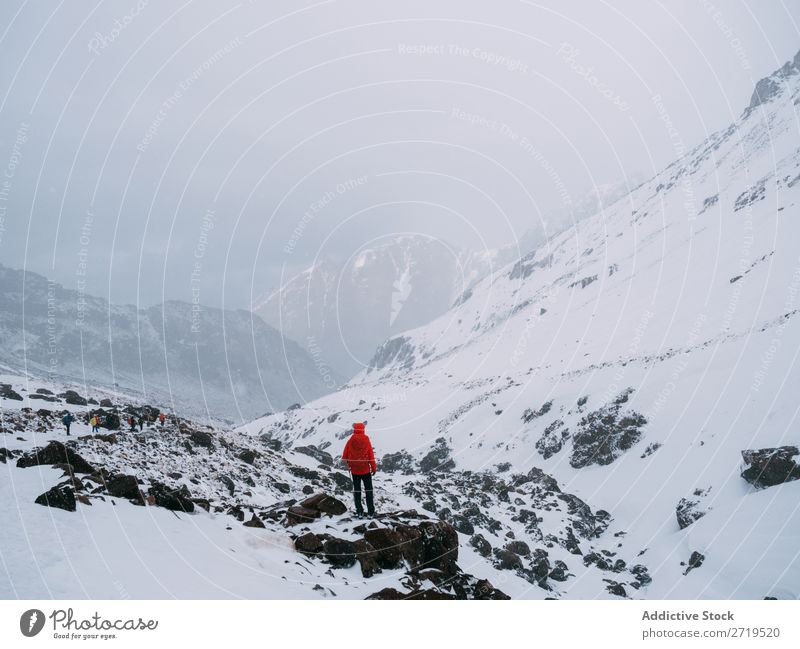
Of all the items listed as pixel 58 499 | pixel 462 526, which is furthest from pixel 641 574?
pixel 58 499

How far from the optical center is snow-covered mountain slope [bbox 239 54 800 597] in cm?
1922

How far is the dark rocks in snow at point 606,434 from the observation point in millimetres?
33094

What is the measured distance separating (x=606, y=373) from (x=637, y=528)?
75.4 ft

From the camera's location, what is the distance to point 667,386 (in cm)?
3456

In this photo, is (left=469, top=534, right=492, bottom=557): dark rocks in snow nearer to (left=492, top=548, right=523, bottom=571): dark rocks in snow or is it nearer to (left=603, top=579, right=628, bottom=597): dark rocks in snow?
(left=492, top=548, right=523, bottom=571): dark rocks in snow

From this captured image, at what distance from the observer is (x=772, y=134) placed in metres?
91.6

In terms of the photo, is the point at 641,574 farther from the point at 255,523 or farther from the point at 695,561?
the point at 255,523

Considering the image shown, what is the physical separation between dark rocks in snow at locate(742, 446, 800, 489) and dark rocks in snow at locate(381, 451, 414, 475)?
33276 mm

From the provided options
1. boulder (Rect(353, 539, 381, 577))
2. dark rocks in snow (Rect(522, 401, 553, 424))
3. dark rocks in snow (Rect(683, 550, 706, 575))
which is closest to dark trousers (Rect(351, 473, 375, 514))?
boulder (Rect(353, 539, 381, 577))

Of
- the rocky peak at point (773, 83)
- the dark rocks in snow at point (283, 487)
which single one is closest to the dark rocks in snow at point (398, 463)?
the dark rocks in snow at point (283, 487)

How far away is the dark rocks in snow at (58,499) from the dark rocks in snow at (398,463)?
1635 inches

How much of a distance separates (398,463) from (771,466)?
37.4 meters

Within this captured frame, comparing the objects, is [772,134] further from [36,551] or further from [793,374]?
[36,551]
